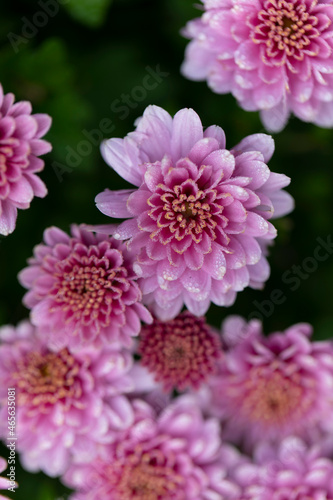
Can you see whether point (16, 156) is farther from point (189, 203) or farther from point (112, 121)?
point (112, 121)

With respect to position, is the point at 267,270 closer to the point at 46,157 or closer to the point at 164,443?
the point at 164,443

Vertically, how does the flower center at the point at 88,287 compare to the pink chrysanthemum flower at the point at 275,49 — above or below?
A: below

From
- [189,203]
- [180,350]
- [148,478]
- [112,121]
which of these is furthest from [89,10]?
[148,478]

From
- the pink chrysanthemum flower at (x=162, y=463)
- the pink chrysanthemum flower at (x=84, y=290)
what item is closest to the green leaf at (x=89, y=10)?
the pink chrysanthemum flower at (x=84, y=290)

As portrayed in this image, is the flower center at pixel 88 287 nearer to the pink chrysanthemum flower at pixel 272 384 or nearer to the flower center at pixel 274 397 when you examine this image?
the pink chrysanthemum flower at pixel 272 384

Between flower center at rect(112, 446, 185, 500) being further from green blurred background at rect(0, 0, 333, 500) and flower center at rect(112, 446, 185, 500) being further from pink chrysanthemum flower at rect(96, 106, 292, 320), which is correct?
pink chrysanthemum flower at rect(96, 106, 292, 320)

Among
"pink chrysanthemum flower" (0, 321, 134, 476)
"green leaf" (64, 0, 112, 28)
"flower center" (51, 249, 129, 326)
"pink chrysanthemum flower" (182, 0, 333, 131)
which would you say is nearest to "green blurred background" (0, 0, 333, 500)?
"green leaf" (64, 0, 112, 28)
